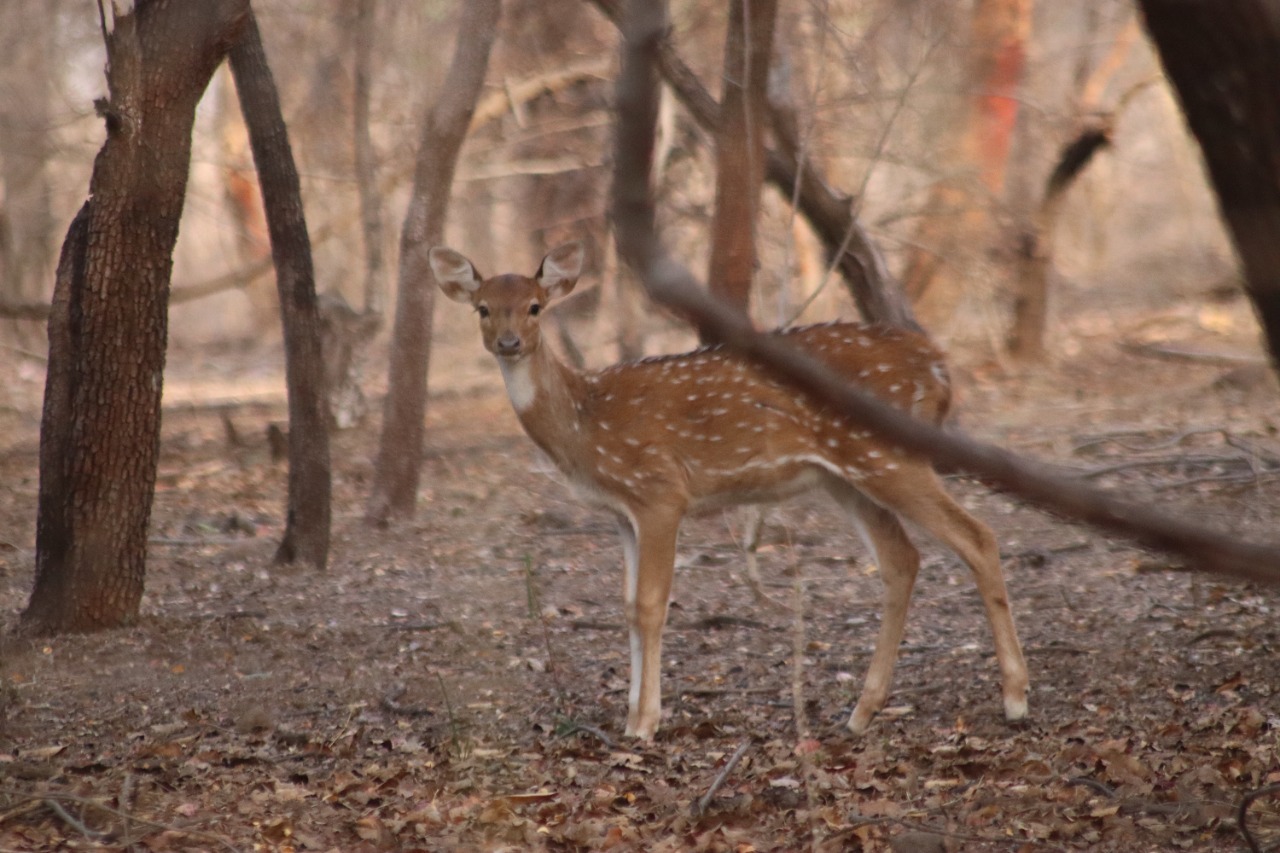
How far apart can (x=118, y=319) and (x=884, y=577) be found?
3.27 m

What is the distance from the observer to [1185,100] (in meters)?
2.18

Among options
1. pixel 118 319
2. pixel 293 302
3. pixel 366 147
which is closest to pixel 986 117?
pixel 366 147

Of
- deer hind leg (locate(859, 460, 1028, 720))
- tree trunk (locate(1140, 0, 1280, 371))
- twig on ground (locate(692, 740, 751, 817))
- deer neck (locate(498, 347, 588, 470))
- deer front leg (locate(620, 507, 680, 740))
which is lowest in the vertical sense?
twig on ground (locate(692, 740, 751, 817))

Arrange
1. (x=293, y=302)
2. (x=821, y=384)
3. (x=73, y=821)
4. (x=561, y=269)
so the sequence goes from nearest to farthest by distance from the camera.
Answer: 1. (x=821, y=384)
2. (x=73, y=821)
3. (x=561, y=269)
4. (x=293, y=302)

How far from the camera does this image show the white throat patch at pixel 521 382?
21.3 ft

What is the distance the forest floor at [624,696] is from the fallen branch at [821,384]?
162 centimetres

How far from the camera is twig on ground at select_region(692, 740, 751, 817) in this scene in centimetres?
493

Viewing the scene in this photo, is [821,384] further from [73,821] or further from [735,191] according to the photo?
[735,191]

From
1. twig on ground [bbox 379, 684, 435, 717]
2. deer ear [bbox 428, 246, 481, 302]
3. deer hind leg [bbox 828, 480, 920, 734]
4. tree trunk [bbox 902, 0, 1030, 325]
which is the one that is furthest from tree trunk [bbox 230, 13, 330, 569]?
tree trunk [bbox 902, 0, 1030, 325]

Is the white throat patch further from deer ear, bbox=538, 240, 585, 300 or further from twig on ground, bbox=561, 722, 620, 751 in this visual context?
twig on ground, bbox=561, 722, 620, 751

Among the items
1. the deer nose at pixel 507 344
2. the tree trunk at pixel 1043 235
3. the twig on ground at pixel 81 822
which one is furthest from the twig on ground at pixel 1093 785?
the tree trunk at pixel 1043 235

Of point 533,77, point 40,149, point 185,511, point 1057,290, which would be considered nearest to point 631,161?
point 185,511

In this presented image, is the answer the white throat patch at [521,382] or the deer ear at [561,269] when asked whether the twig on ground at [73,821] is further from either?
the deer ear at [561,269]

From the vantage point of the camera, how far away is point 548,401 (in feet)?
21.2
